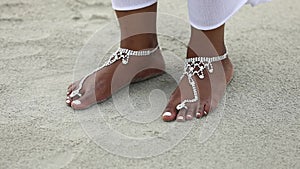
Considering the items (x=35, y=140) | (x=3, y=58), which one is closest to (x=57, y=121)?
(x=35, y=140)

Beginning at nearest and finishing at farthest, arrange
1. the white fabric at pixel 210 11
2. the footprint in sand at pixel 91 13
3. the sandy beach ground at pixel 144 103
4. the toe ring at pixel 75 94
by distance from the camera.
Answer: the sandy beach ground at pixel 144 103, the white fabric at pixel 210 11, the toe ring at pixel 75 94, the footprint in sand at pixel 91 13

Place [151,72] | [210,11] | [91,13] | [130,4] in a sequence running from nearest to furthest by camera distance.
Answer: [210,11]
[130,4]
[151,72]
[91,13]

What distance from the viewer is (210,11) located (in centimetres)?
163

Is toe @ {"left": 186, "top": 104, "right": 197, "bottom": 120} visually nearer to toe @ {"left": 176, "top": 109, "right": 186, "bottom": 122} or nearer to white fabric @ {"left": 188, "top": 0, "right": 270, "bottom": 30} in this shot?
toe @ {"left": 176, "top": 109, "right": 186, "bottom": 122}

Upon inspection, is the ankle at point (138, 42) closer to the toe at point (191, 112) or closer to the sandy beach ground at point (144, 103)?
the sandy beach ground at point (144, 103)

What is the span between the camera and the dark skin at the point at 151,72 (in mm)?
1680

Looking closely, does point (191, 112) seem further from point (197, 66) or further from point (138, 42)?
point (138, 42)

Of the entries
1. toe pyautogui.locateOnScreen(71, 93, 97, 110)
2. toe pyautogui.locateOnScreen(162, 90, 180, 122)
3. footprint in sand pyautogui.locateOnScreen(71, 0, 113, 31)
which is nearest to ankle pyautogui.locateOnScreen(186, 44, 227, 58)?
toe pyautogui.locateOnScreen(162, 90, 180, 122)

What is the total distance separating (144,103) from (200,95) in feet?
0.57

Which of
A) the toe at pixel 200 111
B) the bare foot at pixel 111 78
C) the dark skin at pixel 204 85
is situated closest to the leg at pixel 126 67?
the bare foot at pixel 111 78

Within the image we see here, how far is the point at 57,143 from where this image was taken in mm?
1539

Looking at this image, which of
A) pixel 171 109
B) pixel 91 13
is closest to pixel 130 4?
pixel 171 109

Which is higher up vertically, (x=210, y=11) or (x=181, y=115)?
(x=210, y=11)

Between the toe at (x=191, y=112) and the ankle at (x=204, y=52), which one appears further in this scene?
the ankle at (x=204, y=52)
